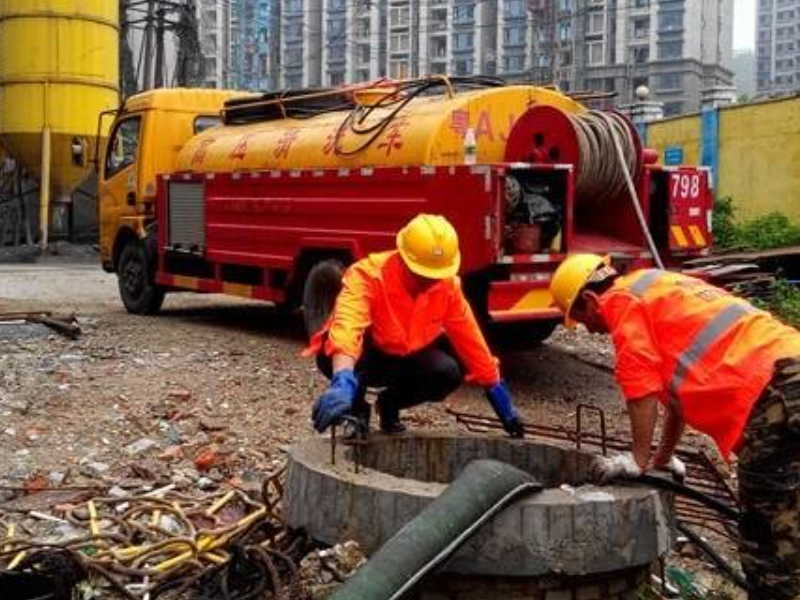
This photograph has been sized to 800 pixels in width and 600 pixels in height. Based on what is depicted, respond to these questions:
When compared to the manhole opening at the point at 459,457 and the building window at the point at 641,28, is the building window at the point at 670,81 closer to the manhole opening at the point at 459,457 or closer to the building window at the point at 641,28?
the building window at the point at 641,28

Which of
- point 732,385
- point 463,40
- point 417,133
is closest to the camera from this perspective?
point 732,385

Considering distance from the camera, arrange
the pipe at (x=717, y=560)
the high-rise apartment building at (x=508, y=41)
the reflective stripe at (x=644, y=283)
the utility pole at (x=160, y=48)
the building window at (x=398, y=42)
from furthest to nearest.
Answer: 1. the building window at (x=398, y=42)
2. the high-rise apartment building at (x=508, y=41)
3. the utility pole at (x=160, y=48)
4. the pipe at (x=717, y=560)
5. the reflective stripe at (x=644, y=283)

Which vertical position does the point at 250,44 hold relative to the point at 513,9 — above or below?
below

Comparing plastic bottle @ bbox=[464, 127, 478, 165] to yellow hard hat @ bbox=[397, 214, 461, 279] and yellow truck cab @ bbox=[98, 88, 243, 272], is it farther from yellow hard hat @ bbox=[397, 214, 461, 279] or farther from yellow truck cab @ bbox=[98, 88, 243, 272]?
yellow truck cab @ bbox=[98, 88, 243, 272]

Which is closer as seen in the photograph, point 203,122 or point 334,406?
point 334,406

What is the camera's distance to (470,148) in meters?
7.93

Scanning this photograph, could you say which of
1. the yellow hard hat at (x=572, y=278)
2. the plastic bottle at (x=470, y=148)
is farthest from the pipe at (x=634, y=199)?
the yellow hard hat at (x=572, y=278)

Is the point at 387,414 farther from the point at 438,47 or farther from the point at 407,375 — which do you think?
the point at 438,47

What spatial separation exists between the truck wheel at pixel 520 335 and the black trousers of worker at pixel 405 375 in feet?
12.7

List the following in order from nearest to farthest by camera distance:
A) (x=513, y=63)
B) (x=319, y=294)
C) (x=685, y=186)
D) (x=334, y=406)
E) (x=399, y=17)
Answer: (x=334, y=406), (x=685, y=186), (x=319, y=294), (x=513, y=63), (x=399, y=17)

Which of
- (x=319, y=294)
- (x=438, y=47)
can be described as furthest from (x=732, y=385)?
(x=438, y=47)

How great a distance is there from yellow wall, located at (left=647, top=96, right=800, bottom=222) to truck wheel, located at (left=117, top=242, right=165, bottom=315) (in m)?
9.61

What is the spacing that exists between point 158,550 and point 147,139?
8.06 m

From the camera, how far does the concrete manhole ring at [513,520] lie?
346 cm
